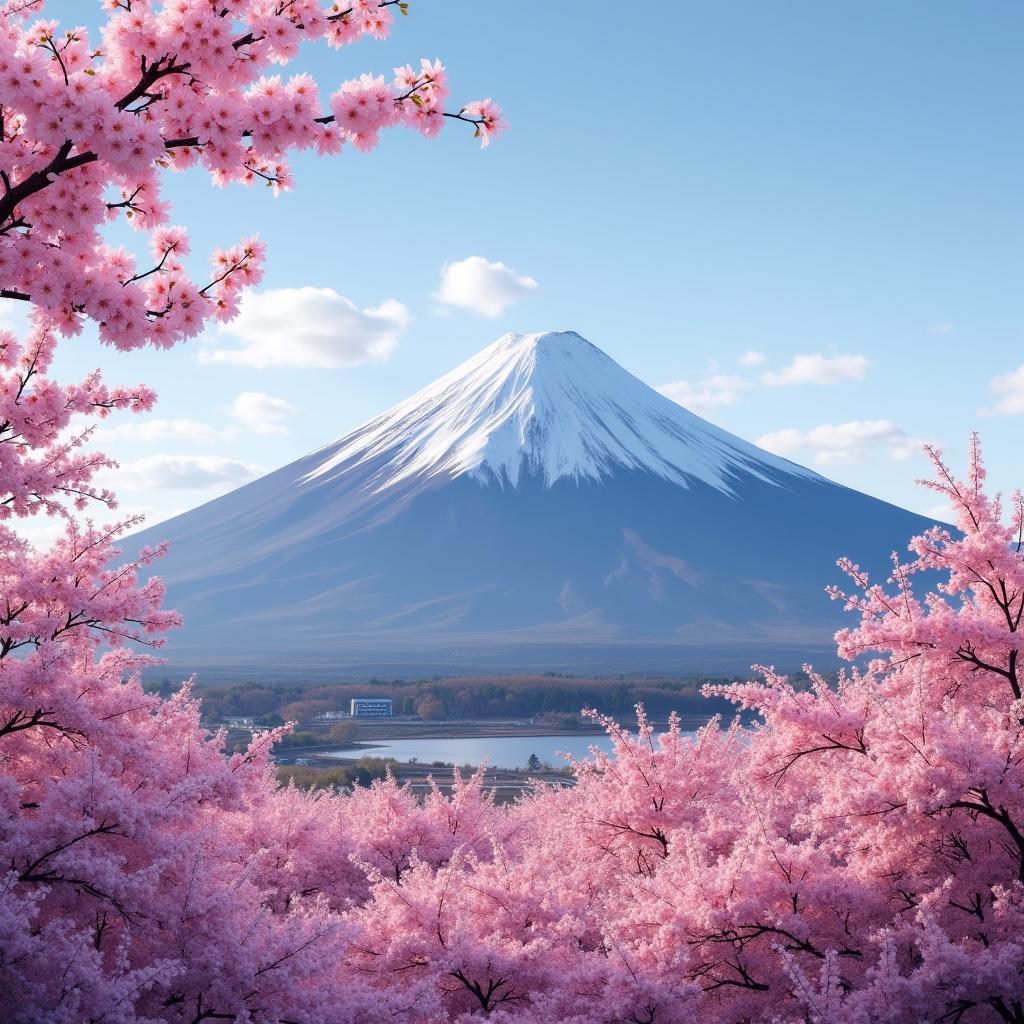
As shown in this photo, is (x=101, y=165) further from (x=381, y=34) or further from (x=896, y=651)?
(x=896, y=651)

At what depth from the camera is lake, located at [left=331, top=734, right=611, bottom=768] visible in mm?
82250

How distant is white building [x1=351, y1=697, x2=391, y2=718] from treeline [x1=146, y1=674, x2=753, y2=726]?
1876 mm

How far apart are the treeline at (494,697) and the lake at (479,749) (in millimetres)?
7955

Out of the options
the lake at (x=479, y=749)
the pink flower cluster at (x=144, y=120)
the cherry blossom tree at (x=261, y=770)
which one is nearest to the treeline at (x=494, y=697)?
the lake at (x=479, y=749)

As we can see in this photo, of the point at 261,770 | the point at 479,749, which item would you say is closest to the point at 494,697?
the point at 479,749

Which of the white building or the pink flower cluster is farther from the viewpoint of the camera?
the white building

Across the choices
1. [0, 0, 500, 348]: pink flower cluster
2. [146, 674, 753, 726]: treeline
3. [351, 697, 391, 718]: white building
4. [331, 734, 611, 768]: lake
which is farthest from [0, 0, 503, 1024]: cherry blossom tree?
[351, 697, 391, 718]: white building

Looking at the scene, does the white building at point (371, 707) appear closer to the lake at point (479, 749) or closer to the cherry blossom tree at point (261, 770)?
the lake at point (479, 749)

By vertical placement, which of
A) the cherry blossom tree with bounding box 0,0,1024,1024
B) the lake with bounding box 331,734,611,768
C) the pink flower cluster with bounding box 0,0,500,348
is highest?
the pink flower cluster with bounding box 0,0,500,348

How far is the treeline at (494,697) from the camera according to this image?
112250mm

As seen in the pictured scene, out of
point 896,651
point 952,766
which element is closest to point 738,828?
point 896,651

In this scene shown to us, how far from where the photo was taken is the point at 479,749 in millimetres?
93812

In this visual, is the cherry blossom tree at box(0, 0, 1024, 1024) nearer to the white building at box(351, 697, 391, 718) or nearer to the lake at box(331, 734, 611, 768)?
the lake at box(331, 734, 611, 768)

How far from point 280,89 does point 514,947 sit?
9.31m
